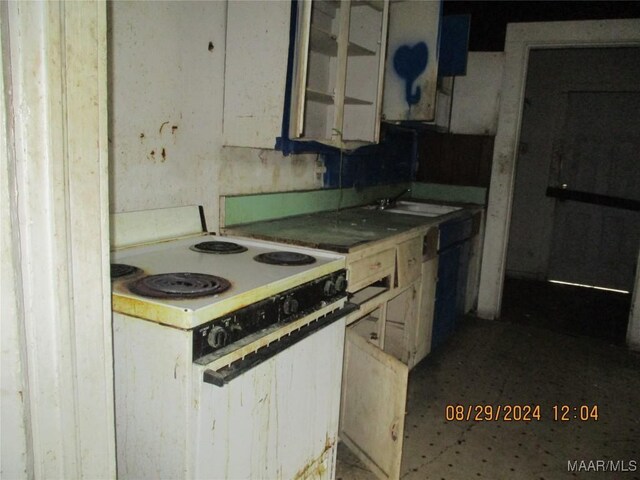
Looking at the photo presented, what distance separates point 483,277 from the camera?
4.10 meters

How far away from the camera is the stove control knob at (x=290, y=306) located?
143 centimetres

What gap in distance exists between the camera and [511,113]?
3.84 metres

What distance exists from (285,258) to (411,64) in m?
1.85

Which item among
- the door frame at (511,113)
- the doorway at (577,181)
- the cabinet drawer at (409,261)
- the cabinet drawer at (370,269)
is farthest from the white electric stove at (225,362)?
the doorway at (577,181)

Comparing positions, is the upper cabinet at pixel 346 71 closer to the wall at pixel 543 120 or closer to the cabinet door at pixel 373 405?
the cabinet door at pixel 373 405

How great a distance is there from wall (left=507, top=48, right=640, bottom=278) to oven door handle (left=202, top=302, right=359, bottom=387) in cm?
422

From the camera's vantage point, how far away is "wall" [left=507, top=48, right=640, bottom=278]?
486 cm

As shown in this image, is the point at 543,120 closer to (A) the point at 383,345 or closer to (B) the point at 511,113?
(B) the point at 511,113

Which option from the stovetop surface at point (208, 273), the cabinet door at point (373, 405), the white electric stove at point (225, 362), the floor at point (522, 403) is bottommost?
the floor at point (522, 403)

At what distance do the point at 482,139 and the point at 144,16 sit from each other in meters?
3.03

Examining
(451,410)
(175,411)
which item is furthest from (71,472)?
(451,410)

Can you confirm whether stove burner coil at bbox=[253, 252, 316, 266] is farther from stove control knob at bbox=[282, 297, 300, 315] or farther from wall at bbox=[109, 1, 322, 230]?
wall at bbox=[109, 1, 322, 230]

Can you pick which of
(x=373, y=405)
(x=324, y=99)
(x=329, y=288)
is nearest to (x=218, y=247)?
(x=329, y=288)

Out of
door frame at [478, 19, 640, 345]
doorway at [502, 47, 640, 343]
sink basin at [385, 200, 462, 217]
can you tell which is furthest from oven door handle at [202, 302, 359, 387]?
doorway at [502, 47, 640, 343]
